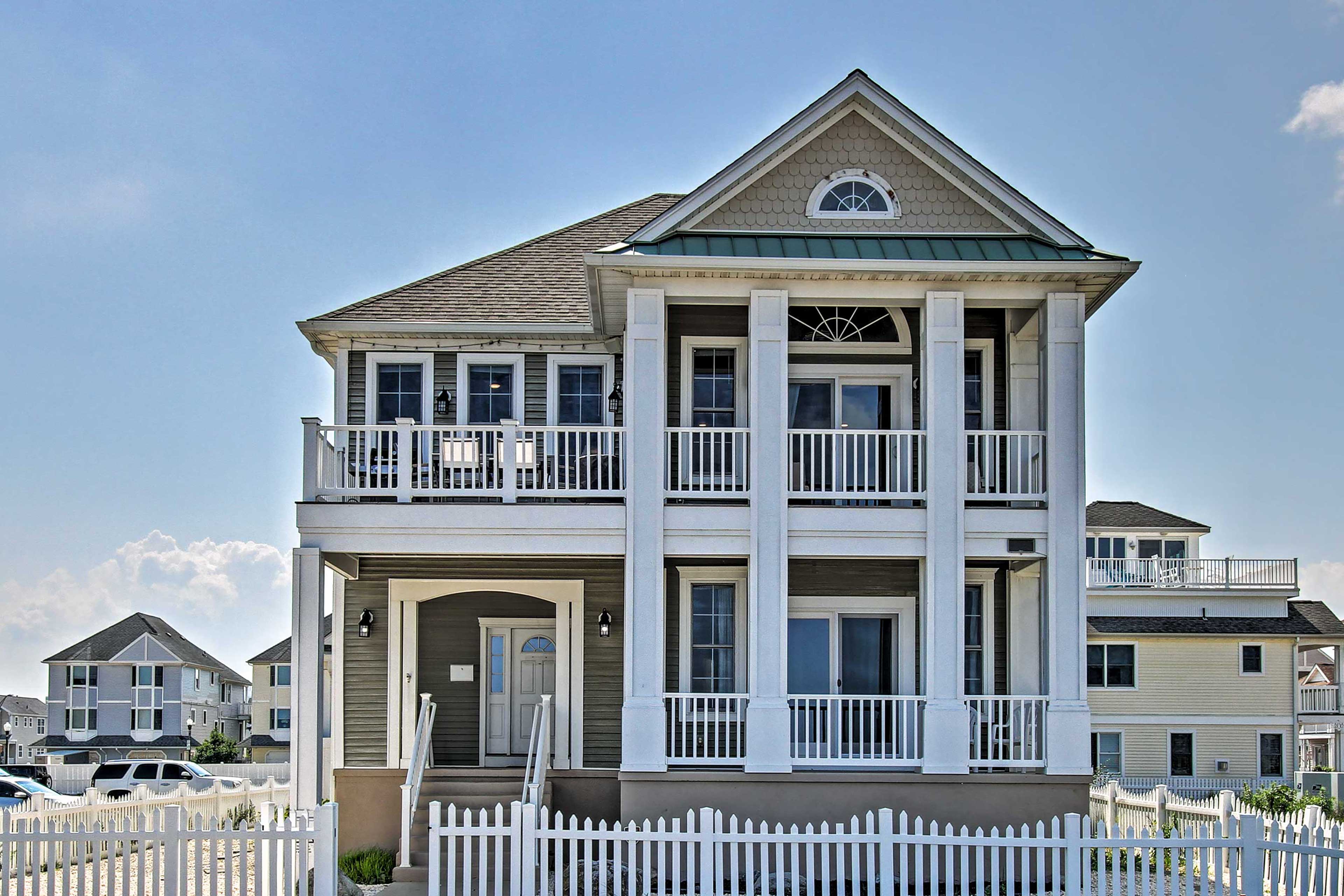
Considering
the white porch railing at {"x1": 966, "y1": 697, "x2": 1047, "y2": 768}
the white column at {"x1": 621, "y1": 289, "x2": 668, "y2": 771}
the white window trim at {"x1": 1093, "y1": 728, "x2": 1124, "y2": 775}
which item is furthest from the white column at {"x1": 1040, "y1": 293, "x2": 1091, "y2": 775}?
the white window trim at {"x1": 1093, "y1": 728, "x2": 1124, "y2": 775}

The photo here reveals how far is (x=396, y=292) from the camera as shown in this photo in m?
18.2

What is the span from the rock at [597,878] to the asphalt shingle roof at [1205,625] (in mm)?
25164

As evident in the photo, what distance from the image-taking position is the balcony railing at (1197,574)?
38875mm

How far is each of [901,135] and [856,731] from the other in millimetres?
7641

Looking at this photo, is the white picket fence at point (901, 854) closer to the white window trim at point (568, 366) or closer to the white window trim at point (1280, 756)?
the white window trim at point (568, 366)

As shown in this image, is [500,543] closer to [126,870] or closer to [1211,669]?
[126,870]

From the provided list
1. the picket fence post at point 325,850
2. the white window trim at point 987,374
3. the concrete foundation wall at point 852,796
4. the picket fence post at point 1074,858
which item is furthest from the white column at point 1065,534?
the picket fence post at point 325,850

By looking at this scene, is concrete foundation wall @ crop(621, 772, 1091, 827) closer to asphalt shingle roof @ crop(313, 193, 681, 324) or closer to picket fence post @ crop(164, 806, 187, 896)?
picket fence post @ crop(164, 806, 187, 896)

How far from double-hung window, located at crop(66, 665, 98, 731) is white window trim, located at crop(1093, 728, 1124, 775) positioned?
47840mm

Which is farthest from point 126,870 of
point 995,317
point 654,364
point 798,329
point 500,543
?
point 995,317

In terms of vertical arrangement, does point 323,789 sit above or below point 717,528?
below

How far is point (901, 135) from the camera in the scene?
1548 cm

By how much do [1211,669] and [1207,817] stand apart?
783 inches

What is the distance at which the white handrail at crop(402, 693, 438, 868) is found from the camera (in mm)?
14891
